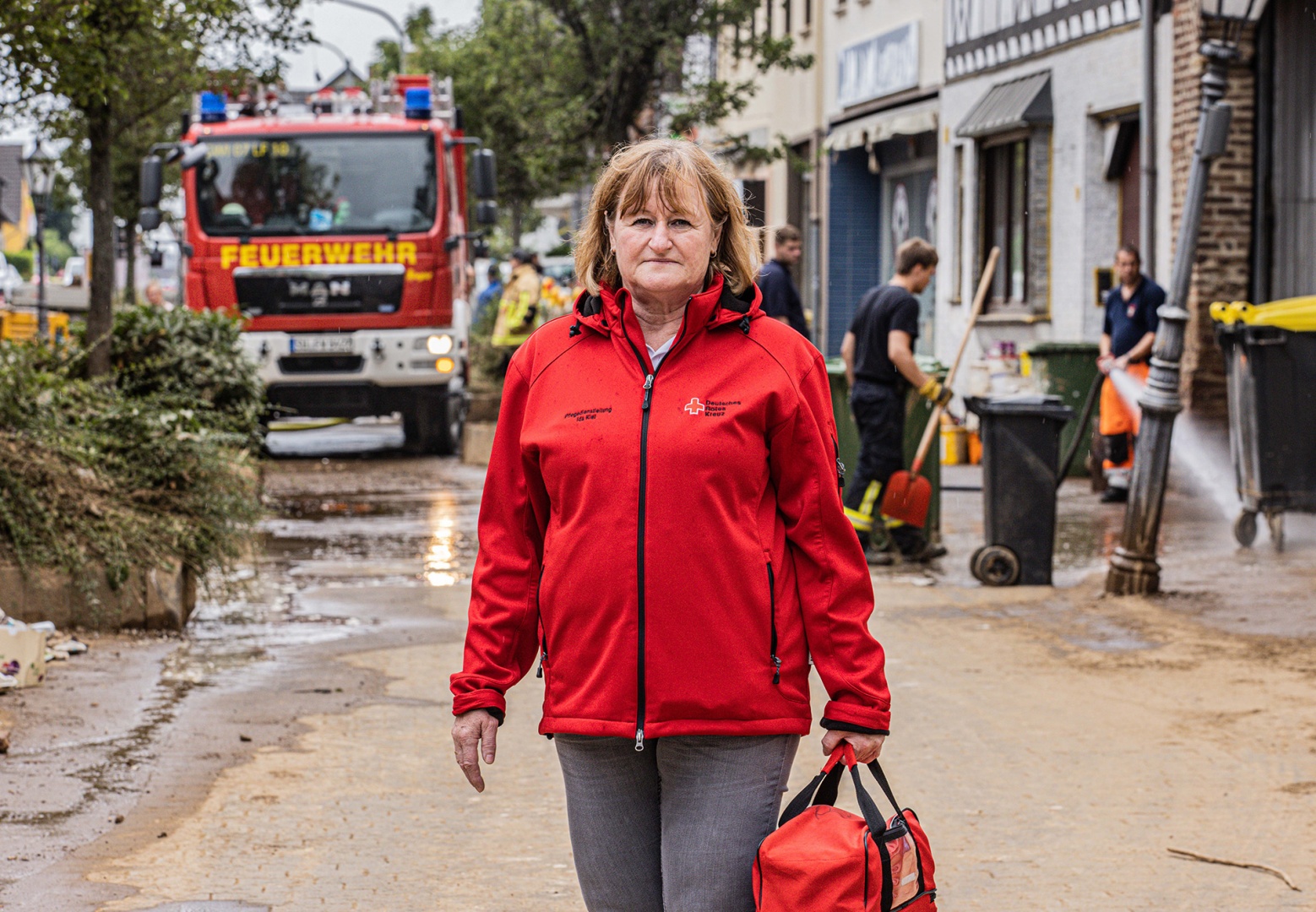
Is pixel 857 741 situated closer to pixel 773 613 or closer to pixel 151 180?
pixel 773 613

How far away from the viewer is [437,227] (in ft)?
56.3

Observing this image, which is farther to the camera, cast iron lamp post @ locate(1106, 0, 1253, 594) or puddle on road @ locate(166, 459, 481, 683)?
cast iron lamp post @ locate(1106, 0, 1253, 594)

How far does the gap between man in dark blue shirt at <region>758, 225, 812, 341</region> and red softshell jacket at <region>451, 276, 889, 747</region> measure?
29.1 feet

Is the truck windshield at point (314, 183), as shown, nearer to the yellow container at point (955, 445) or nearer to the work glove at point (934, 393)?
the yellow container at point (955, 445)

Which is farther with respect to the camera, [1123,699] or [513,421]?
[1123,699]

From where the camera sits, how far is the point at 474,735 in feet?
10.6

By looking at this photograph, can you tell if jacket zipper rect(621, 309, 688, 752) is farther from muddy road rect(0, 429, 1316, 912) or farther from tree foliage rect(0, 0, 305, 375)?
tree foliage rect(0, 0, 305, 375)

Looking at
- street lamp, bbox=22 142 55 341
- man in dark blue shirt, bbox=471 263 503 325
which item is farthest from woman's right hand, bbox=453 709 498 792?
street lamp, bbox=22 142 55 341

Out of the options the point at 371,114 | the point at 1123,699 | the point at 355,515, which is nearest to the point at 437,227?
the point at 371,114

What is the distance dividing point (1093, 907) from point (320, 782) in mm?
2483

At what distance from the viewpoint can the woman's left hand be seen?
3.13 meters

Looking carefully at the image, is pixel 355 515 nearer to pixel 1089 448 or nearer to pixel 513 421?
pixel 1089 448

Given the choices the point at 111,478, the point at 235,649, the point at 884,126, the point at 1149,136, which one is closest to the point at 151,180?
the point at 1149,136

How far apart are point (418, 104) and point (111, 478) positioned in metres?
9.47
